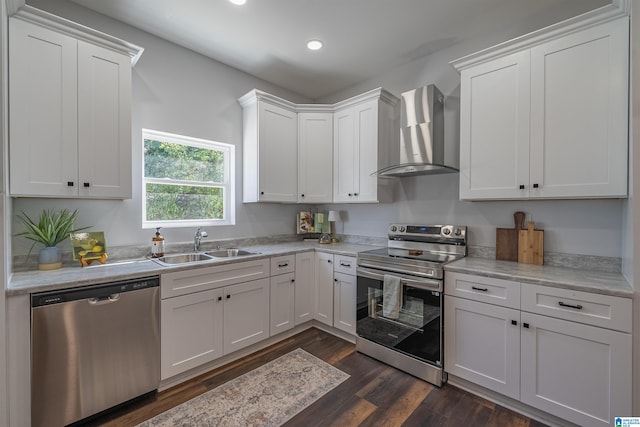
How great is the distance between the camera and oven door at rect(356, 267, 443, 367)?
83.0 inches

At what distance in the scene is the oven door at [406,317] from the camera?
2.11m

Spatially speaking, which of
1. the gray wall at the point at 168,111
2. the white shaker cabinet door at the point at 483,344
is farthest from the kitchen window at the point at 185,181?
the white shaker cabinet door at the point at 483,344

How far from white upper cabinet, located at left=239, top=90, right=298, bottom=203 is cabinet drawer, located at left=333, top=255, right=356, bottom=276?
3.07 ft

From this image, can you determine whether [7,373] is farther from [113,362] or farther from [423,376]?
[423,376]

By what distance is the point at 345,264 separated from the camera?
2.78 metres

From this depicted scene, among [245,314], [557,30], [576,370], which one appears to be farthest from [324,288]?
[557,30]

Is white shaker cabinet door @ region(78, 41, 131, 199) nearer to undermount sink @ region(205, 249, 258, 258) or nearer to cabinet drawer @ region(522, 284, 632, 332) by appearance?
undermount sink @ region(205, 249, 258, 258)

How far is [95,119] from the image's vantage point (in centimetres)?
196

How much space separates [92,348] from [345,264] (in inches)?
78.4

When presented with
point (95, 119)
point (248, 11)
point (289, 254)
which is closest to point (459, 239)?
point (289, 254)

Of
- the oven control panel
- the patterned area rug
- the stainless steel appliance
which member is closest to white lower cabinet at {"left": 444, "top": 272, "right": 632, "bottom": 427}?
the stainless steel appliance

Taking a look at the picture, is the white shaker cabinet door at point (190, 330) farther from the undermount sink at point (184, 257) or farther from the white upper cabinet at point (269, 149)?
the white upper cabinet at point (269, 149)

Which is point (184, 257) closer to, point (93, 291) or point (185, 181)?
point (185, 181)

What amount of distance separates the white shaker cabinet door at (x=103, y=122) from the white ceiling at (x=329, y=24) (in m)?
0.55
